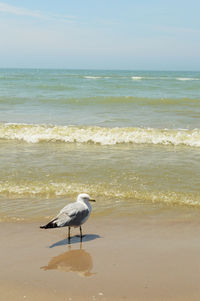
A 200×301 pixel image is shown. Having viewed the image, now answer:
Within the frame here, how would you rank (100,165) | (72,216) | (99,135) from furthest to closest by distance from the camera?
1. (99,135)
2. (100,165)
3. (72,216)

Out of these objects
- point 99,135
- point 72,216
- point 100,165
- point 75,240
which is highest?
point 99,135

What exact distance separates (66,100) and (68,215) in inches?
791

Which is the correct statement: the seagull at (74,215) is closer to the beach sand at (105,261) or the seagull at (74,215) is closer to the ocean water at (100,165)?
the beach sand at (105,261)

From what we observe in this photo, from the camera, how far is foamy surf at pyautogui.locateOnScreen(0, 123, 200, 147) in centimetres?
1177

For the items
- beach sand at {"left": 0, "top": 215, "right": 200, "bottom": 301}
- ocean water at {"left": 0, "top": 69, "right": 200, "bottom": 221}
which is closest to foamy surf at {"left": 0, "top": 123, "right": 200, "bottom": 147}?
ocean water at {"left": 0, "top": 69, "right": 200, "bottom": 221}

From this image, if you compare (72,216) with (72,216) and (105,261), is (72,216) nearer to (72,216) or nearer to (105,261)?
(72,216)

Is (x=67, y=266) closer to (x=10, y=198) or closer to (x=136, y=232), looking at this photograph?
(x=136, y=232)

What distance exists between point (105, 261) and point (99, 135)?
8.43 m

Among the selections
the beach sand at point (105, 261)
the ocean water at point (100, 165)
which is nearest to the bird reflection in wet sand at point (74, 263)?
the beach sand at point (105, 261)

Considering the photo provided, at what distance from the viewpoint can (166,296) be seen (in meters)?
3.53

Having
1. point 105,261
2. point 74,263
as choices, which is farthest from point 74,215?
point 105,261

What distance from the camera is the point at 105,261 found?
4238mm

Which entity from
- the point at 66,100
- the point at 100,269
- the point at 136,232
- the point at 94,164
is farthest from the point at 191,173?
the point at 66,100

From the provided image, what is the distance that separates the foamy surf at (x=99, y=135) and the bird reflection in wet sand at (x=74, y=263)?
7306 mm
